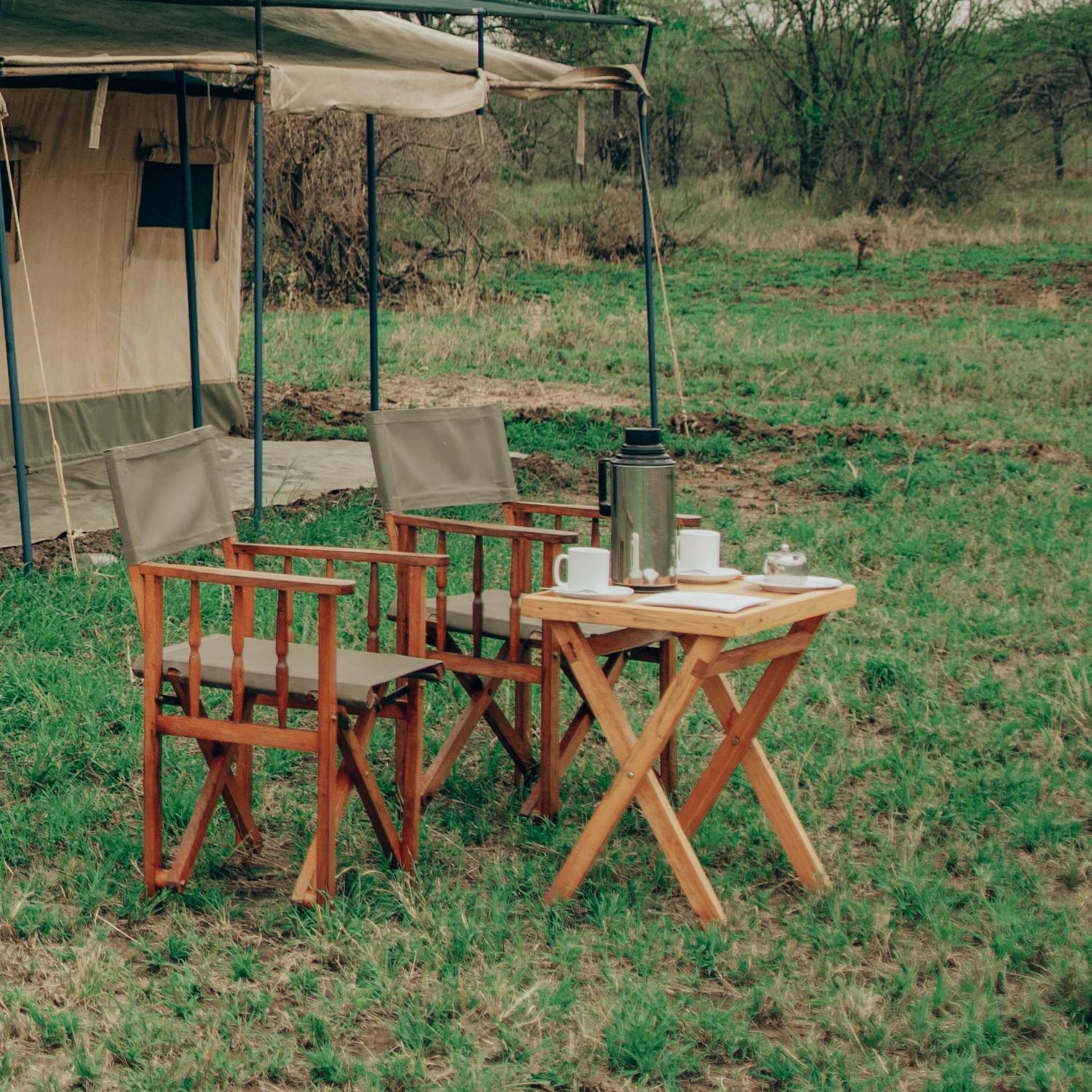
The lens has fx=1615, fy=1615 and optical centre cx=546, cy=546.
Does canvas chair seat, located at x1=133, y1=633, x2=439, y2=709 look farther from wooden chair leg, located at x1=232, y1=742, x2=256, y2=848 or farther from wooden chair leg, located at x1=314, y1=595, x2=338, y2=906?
wooden chair leg, located at x1=232, y1=742, x2=256, y2=848

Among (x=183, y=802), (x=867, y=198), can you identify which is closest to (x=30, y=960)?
(x=183, y=802)

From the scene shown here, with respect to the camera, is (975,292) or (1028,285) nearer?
(975,292)

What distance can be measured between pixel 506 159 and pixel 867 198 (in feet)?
17.3

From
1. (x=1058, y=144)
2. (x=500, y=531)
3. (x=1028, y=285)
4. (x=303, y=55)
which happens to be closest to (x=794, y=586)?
(x=500, y=531)

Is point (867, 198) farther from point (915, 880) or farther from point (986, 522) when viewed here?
point (915, 880)

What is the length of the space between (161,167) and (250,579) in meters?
5.83

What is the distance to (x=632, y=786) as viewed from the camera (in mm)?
3406

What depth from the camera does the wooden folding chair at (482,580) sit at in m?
4.00

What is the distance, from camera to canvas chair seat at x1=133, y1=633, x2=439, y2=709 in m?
3.39

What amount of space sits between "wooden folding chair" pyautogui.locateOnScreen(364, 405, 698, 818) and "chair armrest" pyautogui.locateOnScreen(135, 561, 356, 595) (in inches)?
20.9

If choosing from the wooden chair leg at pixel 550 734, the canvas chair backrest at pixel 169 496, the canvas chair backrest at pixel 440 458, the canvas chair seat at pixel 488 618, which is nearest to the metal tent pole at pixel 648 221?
the canvas chair backrest at pixel 440 458

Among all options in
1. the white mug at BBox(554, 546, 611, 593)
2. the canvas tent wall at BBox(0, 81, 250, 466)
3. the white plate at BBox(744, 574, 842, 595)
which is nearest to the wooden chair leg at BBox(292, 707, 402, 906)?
the white mug at BBox(554, 546, 611, 593)

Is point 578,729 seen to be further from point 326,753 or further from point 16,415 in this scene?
point 16,415

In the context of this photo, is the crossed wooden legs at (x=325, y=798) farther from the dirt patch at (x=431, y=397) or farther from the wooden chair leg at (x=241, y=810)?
the dirt patch at (x=431, y=397)
